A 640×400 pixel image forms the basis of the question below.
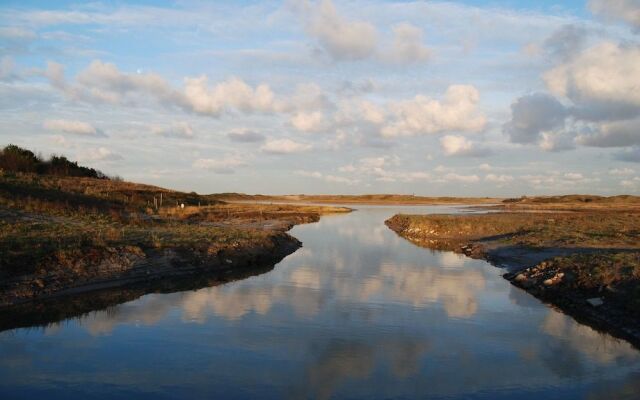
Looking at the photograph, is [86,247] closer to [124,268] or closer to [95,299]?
[124,268]

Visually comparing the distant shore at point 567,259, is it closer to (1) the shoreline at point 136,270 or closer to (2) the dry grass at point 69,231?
(1) the shoreline at point 136,270

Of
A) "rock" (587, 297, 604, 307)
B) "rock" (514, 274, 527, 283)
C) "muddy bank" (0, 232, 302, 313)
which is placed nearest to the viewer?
"rock" (587, 297, 604, 307)

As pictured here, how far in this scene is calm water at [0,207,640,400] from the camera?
12.1 meters


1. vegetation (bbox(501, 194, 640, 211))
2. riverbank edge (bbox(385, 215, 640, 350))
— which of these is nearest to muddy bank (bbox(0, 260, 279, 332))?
riverbank edge (bbox(385, 215, 640, 350))

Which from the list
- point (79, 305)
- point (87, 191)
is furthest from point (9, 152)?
point (79, 305)

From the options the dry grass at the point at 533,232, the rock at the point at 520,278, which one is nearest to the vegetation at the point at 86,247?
the rock at the point at 520,278

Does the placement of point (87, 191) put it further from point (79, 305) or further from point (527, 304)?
point (527, 304)

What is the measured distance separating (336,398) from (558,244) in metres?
27.4

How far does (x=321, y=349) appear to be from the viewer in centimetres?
1484

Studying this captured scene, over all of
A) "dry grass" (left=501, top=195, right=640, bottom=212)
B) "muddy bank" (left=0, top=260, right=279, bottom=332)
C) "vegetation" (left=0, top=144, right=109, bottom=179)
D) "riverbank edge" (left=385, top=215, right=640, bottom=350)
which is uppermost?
"vegetation" (left=0, top=144, right=109, bottom=179)

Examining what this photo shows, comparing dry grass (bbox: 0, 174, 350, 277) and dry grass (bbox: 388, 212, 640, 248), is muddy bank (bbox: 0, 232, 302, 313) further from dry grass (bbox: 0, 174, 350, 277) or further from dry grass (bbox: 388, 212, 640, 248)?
dry grass (bbox: 388, 212, 640, 248)

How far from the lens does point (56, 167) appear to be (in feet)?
285

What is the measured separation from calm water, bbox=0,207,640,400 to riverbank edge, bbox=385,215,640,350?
2.30 feet

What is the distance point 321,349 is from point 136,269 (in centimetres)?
1320
